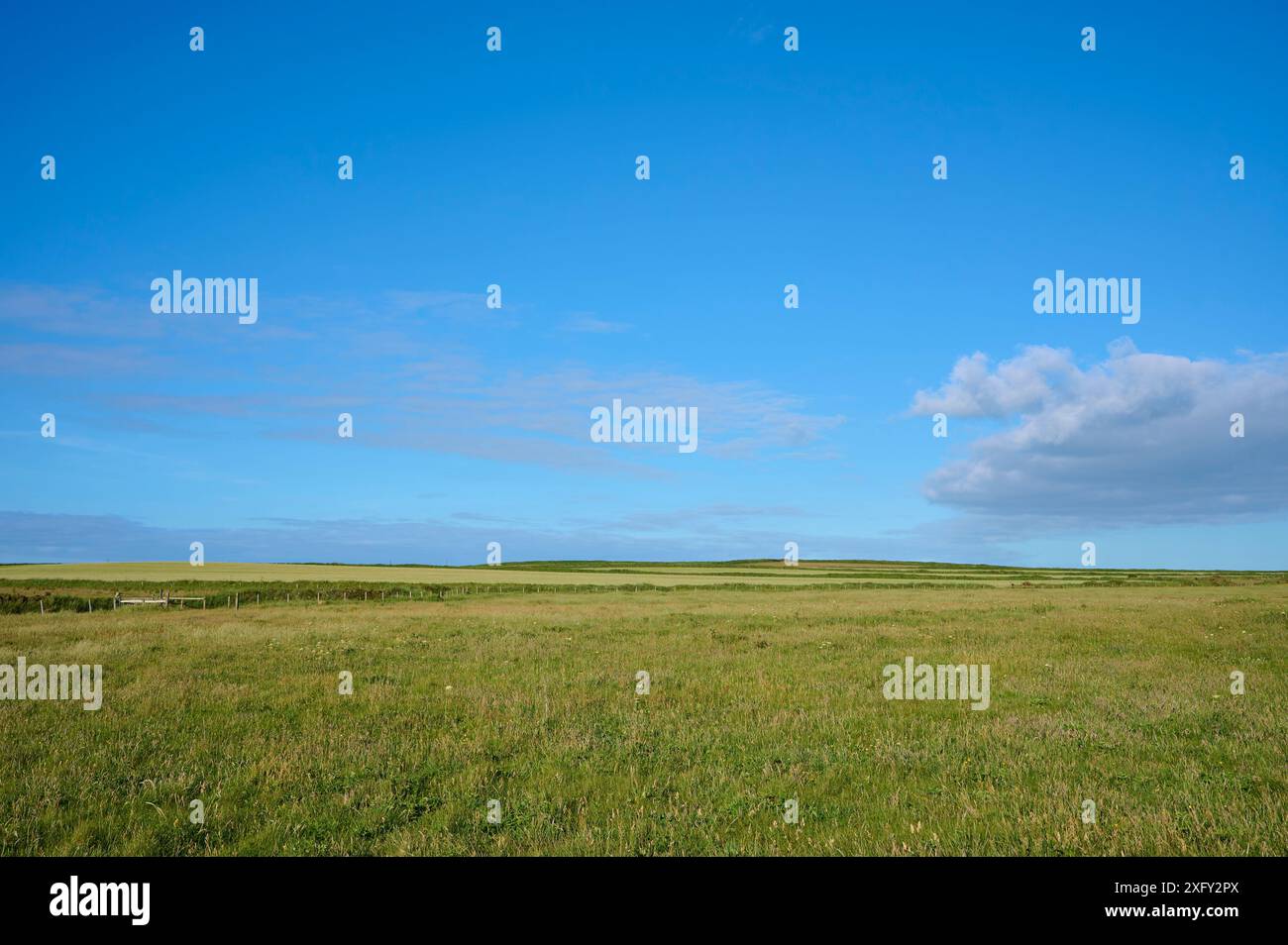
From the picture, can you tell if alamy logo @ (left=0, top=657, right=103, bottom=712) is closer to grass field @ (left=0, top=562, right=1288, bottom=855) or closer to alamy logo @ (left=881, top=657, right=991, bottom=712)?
grass field @ (left=0, top=562, right=1288, bottom=855)

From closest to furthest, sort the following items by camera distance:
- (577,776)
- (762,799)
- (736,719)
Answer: (762,799) < (577,776) < (736,719)

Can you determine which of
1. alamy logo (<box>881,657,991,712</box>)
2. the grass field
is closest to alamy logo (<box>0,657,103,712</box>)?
the grass field

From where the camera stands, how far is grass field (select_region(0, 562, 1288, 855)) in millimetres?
8992

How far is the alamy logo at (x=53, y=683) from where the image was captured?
17.3 metres

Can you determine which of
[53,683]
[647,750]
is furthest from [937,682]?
[53,683]

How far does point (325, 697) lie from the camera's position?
57.6ft

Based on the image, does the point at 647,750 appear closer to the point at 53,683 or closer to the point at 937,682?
the point at 937,682

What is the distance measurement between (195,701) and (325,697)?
2772mm

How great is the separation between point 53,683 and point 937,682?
2235 cm

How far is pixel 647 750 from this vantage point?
500 inches
